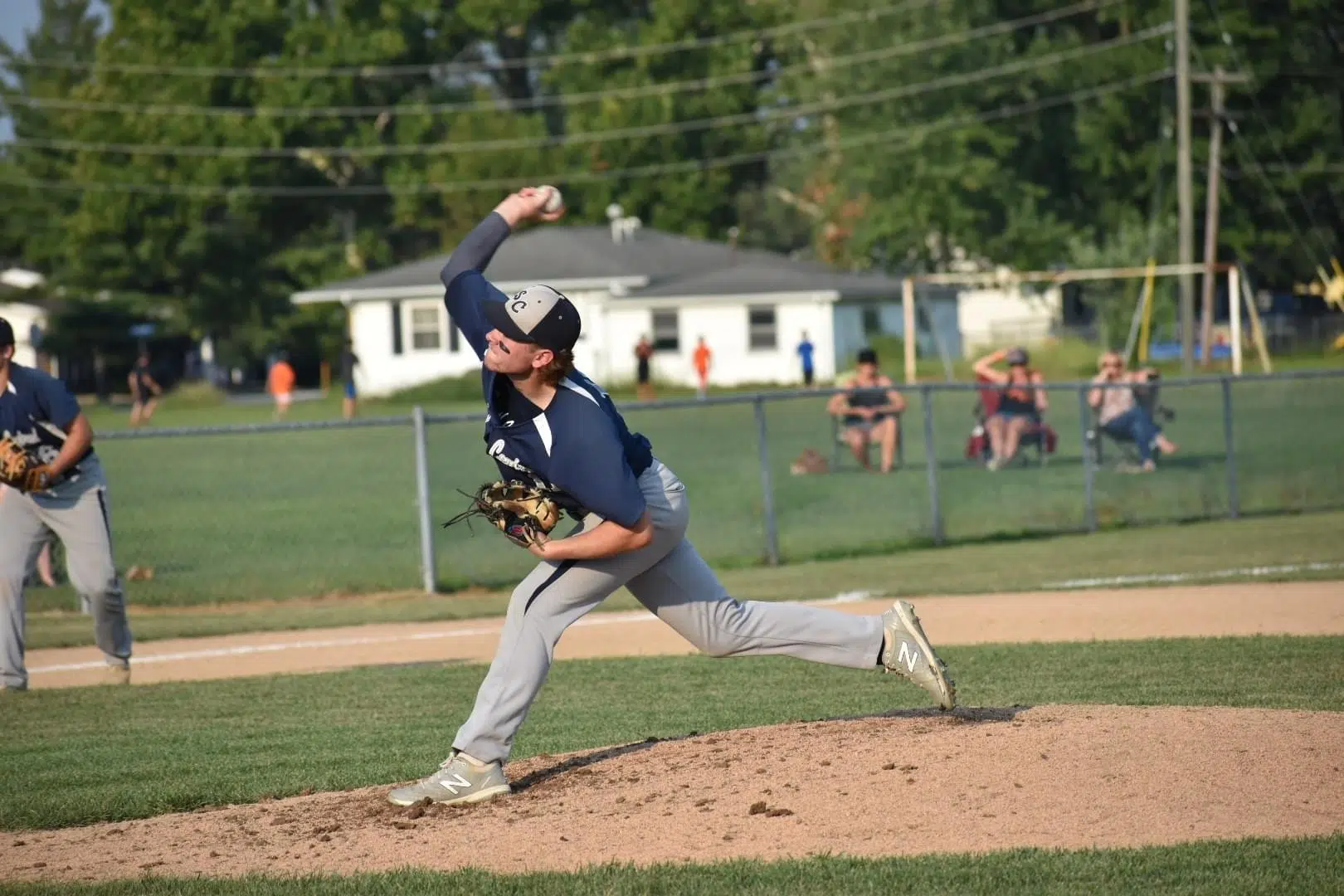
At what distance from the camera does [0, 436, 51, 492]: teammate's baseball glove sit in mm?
10180

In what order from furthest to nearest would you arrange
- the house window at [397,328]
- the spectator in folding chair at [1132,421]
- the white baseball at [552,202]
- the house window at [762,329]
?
the house window at [397,328]
the house window at [762,329]
the spectator in folding chair at [1132,421]
the white baseball at [552,202]

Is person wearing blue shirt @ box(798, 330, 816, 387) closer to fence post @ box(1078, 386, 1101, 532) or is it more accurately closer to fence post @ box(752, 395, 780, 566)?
fence post @ box(1078, 386, 1101, 532)

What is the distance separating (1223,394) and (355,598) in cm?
933

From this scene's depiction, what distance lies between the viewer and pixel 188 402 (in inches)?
2228

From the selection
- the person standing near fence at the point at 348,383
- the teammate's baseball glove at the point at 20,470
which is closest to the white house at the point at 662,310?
the person standing near fence at the point at 348,383

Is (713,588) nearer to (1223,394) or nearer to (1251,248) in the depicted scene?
(1223,394)

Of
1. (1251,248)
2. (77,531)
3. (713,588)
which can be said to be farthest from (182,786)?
(1251,248)

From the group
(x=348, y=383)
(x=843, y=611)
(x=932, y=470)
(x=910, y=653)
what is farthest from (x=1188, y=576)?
(x=348, y=383)

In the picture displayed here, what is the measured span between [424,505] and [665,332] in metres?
35.5

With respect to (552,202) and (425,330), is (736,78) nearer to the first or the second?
(425,330)

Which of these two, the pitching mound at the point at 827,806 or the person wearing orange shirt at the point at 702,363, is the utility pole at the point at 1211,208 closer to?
the person wearing orange shirt at the point at 702,363

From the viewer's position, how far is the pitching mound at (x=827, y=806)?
19.7 feet

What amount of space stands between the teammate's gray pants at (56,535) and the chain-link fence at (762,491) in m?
4.81

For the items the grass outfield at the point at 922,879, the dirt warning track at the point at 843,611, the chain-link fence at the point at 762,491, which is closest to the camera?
the grass outfield at the point at 922,879
